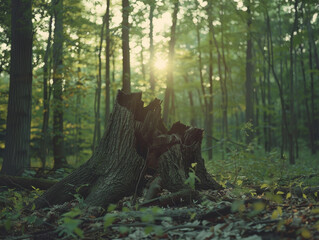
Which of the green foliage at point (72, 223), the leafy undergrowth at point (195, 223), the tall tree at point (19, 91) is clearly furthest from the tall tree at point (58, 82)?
the green foliage at point (72, 223)

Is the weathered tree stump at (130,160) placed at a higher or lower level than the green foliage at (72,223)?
higher

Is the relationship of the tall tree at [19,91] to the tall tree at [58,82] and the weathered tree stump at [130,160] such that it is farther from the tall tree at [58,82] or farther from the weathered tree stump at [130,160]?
the weathered tree stump at [130,160]

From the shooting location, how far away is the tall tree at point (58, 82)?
934 cm

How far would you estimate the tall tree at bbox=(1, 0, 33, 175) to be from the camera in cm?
765

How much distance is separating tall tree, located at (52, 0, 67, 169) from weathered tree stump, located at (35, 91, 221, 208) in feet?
16.9

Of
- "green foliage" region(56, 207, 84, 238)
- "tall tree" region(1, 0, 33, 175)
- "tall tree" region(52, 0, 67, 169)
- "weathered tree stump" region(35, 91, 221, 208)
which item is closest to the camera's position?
"green foliage" region(56, 207, 84, 238)

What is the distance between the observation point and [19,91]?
7707 millimetres

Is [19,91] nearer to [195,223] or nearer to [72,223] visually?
[72,223]

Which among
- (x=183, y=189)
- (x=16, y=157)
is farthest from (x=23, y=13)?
(x=183, y=189)

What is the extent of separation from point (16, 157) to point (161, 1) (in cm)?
573

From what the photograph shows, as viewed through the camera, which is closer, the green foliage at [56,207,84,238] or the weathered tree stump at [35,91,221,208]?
the green foliage at [56,207,84,238]

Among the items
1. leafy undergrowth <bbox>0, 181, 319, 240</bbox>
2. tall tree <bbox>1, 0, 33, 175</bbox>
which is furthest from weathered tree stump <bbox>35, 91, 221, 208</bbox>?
tall tree <bbox>1, 0, 33, 175</bbox>

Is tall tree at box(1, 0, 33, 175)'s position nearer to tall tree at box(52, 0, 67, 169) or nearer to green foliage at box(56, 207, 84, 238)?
tall tree at box(52, 0, 67, 169)

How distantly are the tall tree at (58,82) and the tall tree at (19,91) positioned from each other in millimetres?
1039
